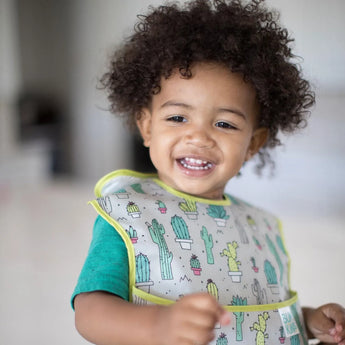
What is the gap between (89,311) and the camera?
0.70 metres

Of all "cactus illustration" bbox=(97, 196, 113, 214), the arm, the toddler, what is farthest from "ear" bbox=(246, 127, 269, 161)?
the arm

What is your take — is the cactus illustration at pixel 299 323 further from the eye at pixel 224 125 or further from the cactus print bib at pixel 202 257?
the eye at pixel 224 125

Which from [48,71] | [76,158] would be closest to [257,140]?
[76,158]

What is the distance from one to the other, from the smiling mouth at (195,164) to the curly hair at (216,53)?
0.45 ft

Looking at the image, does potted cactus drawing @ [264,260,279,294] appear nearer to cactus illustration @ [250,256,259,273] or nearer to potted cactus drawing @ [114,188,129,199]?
cactus illustration @ [250,256,259,273]

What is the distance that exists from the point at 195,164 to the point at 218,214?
11 centimetres

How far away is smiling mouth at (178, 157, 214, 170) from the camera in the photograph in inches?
35.4

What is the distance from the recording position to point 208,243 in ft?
2.88

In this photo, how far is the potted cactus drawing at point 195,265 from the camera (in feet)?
2.70

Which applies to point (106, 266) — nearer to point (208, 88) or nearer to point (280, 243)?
point (208, 88)

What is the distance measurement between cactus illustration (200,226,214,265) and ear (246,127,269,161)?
21 cm

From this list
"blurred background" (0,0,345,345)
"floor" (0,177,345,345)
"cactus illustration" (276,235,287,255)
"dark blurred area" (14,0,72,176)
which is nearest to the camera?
"cactus illustration" (276,235,287,255)

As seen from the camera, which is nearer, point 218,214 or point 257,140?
point 218,214

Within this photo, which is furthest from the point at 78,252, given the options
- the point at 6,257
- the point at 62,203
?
the point at 62,203
